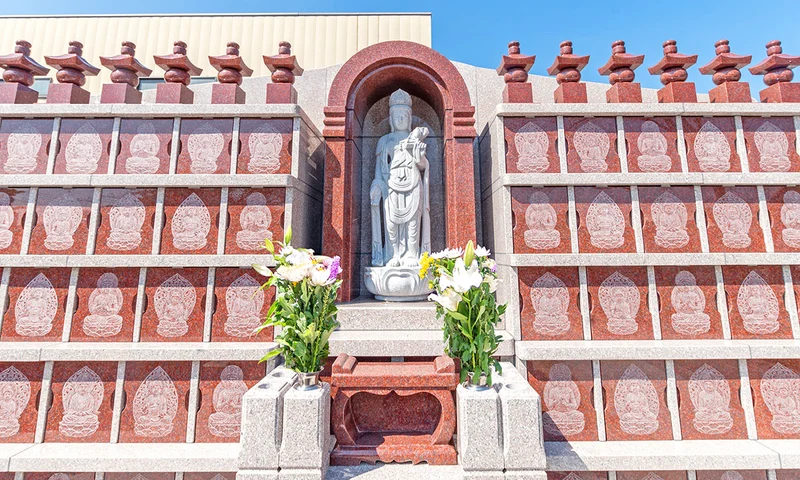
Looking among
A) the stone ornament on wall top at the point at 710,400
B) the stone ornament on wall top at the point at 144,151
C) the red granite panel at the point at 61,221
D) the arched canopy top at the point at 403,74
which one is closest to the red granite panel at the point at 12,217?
the red granite panel at the point at 61,221

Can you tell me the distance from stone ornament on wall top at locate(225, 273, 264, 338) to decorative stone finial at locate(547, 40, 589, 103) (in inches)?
183

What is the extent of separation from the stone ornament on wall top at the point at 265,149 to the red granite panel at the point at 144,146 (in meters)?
1.06

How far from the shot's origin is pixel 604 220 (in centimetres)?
432

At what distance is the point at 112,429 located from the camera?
393 centimetres

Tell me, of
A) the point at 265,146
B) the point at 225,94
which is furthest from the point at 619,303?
the point at 225,94

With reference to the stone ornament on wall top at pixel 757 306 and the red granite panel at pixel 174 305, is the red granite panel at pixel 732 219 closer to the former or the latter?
the stone ornament on wall top at pixel 757 306

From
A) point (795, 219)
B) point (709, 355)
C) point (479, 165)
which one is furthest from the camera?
point (479, 165)

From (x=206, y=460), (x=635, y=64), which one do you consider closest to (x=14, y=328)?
(x=206, y=460)

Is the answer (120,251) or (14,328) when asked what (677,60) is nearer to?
(120,251)

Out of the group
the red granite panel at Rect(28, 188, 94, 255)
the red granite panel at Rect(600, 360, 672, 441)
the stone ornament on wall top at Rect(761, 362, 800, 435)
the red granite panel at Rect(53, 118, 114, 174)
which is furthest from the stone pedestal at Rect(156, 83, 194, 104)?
the stone ornament on wall top at Rect(761, 362, 800, 435)

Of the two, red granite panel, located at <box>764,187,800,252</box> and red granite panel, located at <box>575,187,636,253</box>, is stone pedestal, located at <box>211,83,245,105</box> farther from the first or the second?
red granite panel, located at <box>764,187,800,252</box>

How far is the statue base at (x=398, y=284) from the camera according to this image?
4.79 metres

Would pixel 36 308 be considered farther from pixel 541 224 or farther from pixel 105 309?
pixel 541 224

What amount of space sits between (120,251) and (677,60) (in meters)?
7.52
